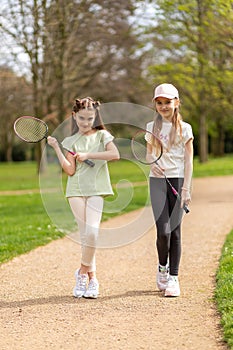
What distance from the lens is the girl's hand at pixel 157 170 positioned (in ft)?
20.3

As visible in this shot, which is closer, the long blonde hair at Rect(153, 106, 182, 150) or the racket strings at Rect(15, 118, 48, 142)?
the long blonde hair at Rect(153, 106, 182, 150)

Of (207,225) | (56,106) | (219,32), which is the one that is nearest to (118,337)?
(207,225)

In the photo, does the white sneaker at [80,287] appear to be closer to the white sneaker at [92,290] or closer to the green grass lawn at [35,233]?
the white sneaker at [92,290]

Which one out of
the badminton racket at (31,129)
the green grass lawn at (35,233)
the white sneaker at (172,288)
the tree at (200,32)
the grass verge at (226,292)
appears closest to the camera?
the grass verge at (226,292)

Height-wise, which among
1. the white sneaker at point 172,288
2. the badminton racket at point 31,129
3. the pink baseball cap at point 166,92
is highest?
the pink baseball cap at point 166,92

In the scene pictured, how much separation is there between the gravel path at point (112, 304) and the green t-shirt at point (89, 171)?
0.95 meters

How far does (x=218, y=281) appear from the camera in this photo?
6.53 meters

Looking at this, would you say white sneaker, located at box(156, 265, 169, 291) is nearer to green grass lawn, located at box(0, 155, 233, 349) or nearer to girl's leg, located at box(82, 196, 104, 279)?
green grass lawn, located at box(0, 155, 233, 349)

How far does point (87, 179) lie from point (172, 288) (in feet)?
4.02

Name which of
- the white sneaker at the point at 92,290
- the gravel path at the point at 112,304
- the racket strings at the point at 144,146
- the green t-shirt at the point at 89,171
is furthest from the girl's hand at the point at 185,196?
the white sneaker at the point at 92,290

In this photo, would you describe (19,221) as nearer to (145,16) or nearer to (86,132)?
(86,132)

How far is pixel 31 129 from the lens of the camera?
6.44 metres

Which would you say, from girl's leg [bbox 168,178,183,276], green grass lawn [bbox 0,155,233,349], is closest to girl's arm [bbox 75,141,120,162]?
girl's leg [bbox 168,178,183,276]

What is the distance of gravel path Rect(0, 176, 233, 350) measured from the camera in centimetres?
477
